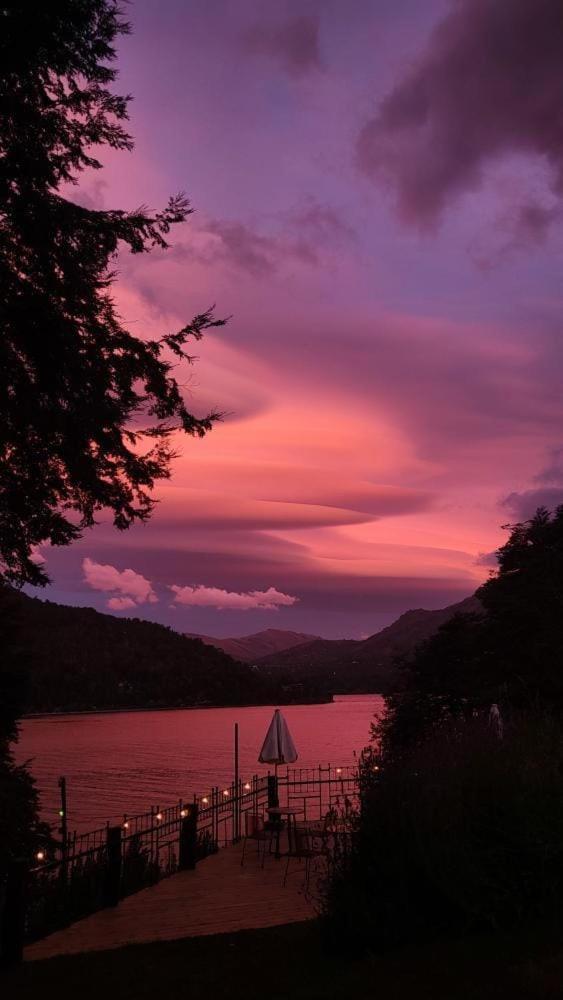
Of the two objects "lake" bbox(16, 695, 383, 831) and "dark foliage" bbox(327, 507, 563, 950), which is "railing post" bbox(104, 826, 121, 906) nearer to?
"dark foliage" bbox(327, 507, 563, 950)

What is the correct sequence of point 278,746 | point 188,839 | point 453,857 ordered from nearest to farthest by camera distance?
point 453,857, point 188,839, point 278,746

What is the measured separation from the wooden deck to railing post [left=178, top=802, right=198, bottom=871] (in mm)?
217

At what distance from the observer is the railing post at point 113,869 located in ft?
40.8

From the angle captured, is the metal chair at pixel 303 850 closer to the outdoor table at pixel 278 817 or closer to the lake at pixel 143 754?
the outdoor table at pixel 278 817

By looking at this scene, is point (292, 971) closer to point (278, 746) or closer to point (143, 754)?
point (278, 746)

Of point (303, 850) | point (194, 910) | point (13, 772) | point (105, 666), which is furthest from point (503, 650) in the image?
point (105, 666)

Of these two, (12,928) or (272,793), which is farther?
(272,793)

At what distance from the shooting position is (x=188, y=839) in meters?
15.3

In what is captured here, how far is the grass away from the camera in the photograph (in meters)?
6.57

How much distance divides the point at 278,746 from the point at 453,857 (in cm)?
1250

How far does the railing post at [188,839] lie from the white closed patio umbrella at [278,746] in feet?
15.8

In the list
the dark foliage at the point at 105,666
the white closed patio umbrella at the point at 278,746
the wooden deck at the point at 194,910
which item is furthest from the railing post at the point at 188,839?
the dark foliage at the point at 105,666

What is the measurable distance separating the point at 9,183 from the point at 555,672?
1143 inches

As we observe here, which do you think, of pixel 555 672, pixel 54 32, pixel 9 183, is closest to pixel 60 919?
pixel 9 183
